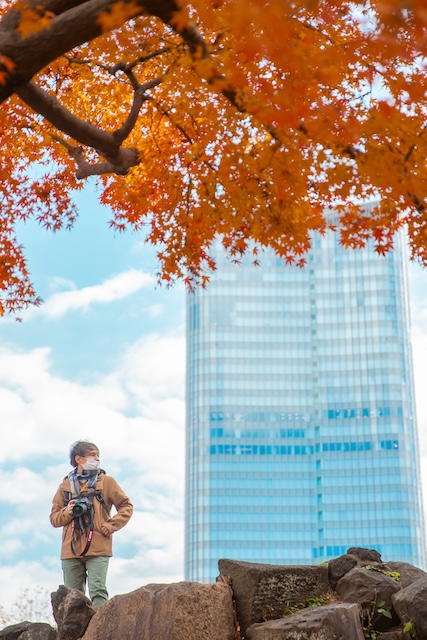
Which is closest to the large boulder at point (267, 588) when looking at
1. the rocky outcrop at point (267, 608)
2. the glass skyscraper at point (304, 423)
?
the rocky outcrop at point (267, 608)

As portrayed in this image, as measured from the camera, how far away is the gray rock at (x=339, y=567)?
8.16 metres

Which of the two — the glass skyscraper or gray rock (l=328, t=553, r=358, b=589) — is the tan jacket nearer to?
gray rock (l=328, t=553, r=358, b=589)

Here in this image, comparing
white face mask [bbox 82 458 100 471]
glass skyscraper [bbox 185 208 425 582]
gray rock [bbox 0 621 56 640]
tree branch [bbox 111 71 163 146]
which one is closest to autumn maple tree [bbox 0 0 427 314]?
tree branch [bbox 111 71 163 146]

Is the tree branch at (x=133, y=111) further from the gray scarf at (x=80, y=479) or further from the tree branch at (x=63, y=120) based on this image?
the gray scarf at (x=80, y=479)

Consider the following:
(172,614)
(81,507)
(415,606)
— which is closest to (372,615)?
(415,606)

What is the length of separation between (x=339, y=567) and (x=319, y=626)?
55.9 inches

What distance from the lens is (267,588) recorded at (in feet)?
25.2

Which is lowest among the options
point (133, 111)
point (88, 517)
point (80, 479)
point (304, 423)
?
point (88, 517)

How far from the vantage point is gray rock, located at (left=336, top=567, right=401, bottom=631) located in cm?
761

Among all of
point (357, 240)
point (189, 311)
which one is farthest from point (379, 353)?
point (357, 240)

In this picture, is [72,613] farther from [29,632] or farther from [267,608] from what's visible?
[267,608]

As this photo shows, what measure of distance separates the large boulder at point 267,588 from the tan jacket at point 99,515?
1.44 m

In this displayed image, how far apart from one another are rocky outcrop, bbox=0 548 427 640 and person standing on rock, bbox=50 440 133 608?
397 millimetres

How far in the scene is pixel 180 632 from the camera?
7215 mm
